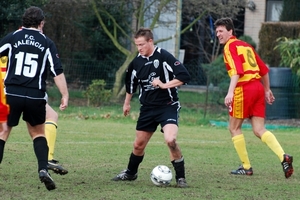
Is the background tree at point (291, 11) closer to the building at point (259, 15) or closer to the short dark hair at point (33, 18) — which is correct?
the building at point (259, 15)

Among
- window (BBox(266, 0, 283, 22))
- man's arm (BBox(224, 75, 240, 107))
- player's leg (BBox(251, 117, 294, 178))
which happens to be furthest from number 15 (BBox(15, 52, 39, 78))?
window (BBox(266, 0, 283, 22))

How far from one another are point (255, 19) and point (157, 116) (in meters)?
18.5

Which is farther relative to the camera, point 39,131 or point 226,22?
point 226,22

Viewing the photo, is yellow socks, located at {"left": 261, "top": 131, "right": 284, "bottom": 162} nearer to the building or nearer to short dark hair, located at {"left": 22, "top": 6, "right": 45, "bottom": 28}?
short dark hair, located at {"left": 22, "top": 6, "right": 45, "bottom": 28}

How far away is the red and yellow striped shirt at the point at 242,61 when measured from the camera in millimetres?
9664

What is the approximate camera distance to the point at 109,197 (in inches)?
295

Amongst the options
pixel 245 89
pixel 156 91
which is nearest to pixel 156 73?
pixel 156 91

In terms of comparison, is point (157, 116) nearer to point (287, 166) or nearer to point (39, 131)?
point (39, 131)

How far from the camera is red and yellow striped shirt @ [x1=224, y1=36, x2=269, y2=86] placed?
9.66 meters

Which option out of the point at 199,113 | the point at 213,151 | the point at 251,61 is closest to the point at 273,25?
the point at 199,113

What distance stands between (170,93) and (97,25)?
49.5 ft

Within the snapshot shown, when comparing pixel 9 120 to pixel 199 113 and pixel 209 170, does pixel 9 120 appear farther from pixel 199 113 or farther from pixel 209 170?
pixel 199 113

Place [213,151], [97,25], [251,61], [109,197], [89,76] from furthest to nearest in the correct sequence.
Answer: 1. [97,25]
2. [89,76]
3. [213,151]
4. [251,61]
5. [109,197]

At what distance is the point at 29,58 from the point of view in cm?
779
